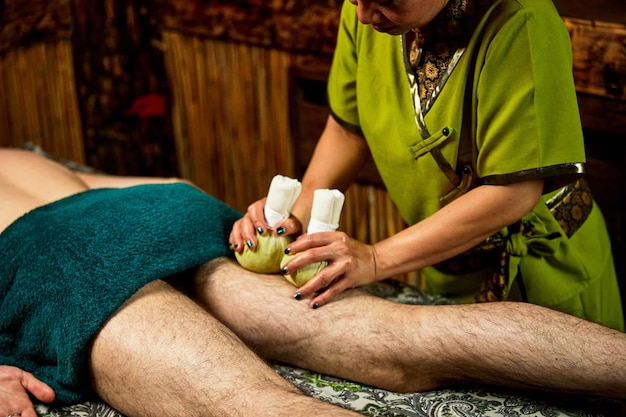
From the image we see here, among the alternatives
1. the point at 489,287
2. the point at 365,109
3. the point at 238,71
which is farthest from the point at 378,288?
the point at 238,71

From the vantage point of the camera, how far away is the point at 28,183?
6.78 feet

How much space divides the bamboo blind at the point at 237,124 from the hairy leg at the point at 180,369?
4.12ft

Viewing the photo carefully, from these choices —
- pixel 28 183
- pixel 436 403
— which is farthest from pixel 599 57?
pixel 28 183

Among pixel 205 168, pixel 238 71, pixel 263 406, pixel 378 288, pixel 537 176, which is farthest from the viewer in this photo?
pixel 205 168

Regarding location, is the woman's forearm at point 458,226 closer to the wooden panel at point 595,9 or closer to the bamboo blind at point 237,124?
the wooden panel at point 595,9

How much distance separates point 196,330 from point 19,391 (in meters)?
0.36

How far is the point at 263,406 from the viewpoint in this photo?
4.70 feet

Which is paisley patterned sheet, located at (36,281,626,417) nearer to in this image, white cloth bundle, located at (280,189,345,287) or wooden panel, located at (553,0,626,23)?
white cloth bundle, located at (280,189,345,287)

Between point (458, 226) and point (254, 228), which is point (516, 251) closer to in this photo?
point (458, 226)

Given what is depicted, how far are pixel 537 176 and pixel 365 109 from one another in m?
0.40

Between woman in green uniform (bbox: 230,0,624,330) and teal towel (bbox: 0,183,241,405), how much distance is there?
0.40 ft

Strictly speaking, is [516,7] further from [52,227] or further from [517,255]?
[52,227]

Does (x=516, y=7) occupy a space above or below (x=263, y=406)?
above

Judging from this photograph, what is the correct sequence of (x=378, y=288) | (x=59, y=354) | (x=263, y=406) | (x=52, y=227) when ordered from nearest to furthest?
1. (x=263, y=406)
2. (x=59, y=354)
3. (x=52, y=227)
4. (x=378, y=288)
